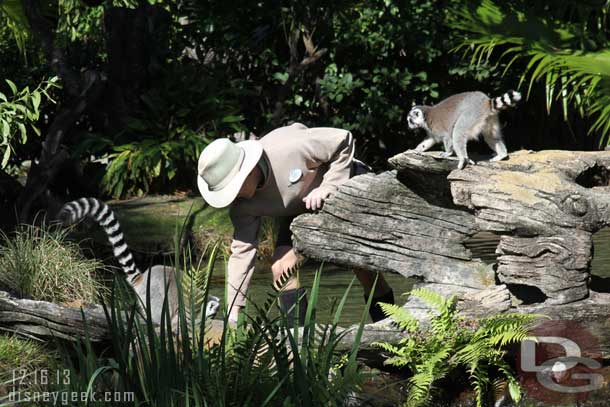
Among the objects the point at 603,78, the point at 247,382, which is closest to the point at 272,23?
the point at 603,78

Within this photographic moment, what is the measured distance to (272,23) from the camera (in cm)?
1428

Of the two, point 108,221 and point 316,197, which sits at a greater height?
point 316,197

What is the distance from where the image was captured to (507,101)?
6.78m

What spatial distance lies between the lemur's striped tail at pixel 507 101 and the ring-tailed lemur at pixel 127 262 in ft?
7.50

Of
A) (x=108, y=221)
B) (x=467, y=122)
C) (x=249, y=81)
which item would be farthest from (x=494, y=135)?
(x=249, y=81)

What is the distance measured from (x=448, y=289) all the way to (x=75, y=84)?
640 centimetres

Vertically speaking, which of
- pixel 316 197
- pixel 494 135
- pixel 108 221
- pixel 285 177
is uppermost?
pixel 494 135

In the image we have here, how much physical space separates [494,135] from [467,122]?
0.67 feet

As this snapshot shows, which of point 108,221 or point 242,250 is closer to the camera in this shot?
point 242,250

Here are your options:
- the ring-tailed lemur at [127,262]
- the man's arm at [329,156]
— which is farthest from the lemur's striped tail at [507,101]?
the ring-tailed lemur at [127,262]

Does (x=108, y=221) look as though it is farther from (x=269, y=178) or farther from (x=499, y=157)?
(x=499, y=157)

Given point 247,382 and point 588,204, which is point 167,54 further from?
point 247,382

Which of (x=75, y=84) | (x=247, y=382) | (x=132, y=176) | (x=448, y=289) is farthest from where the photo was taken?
(x=132, y=176)

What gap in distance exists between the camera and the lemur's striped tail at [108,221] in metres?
8.11
